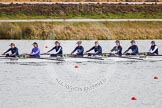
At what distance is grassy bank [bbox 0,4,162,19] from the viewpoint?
6919cm

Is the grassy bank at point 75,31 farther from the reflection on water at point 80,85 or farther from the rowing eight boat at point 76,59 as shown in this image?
the rowing eight boat at point 76,59

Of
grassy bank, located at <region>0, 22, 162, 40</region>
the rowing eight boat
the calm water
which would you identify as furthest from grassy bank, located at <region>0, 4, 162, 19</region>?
the rowing eight boat

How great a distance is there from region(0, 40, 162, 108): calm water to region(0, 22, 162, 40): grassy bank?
42.1 feet

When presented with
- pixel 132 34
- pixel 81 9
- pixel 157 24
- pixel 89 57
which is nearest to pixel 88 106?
pixel 89 57

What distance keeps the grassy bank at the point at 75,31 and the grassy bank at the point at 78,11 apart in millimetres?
7288

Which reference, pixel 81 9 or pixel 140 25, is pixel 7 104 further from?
pixel 81 9

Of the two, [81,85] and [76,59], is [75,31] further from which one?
[81,85]

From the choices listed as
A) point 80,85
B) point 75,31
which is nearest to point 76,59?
point 80,85

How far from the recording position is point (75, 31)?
59.2 m

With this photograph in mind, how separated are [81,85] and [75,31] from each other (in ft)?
65.3

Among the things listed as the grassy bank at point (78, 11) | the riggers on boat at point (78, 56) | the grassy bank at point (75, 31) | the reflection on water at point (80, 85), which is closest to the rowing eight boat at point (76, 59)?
the riggers on boat at point (78, 56)

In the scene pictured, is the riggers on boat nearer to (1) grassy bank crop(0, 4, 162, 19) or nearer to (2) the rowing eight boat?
(2) the rowing eight boat

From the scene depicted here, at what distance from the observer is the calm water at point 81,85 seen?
114 feet

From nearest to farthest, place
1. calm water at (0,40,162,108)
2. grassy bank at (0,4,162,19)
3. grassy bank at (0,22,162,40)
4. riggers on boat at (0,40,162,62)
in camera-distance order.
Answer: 1. calm water at (0,40,162,108)
2. riggers on boat at (0,40,162,62)
3. grassy bank at (0,22,162,40)
4. grassy bank at (0,4,162,19)
